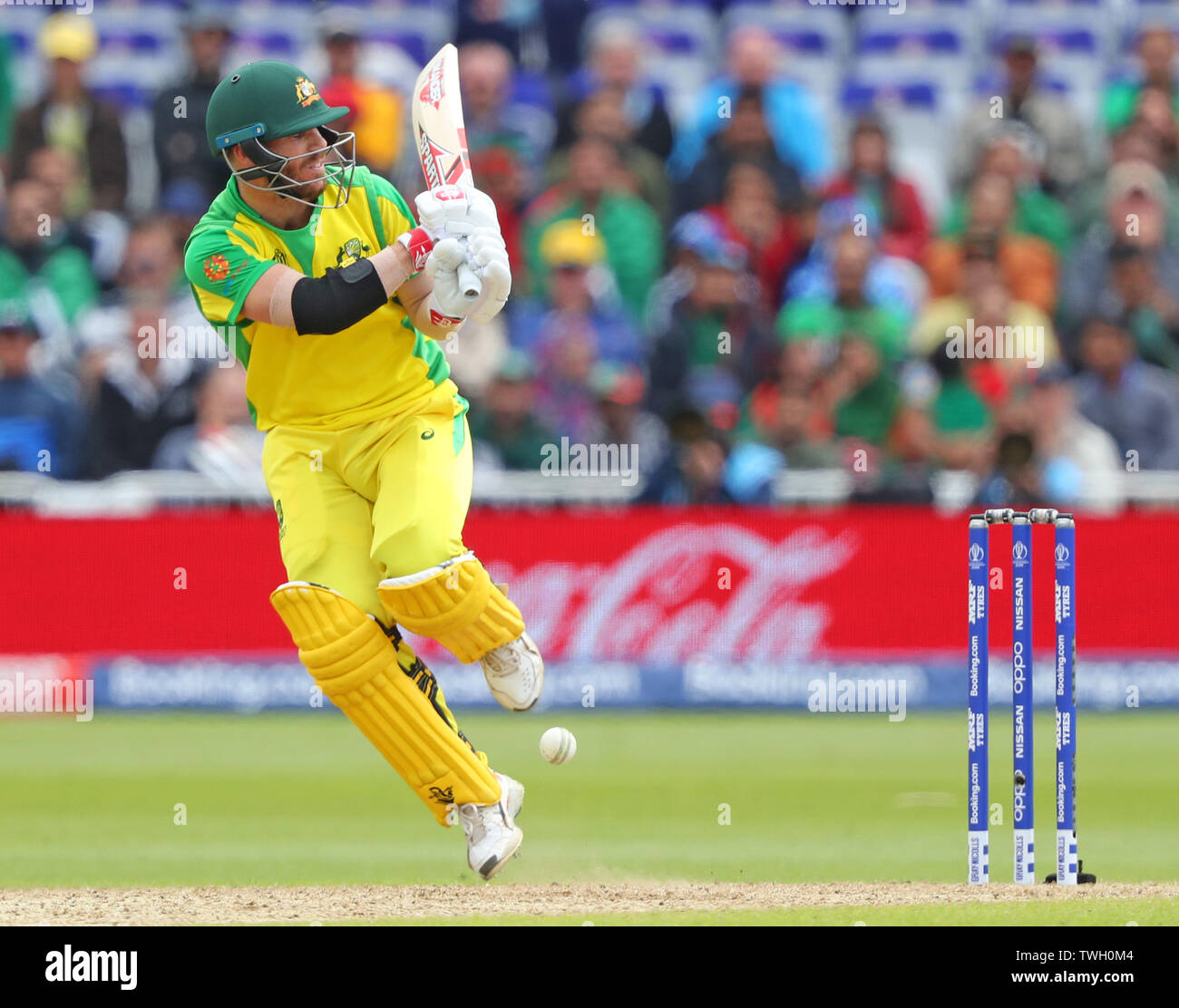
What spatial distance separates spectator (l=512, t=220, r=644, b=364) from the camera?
1260 centimetres

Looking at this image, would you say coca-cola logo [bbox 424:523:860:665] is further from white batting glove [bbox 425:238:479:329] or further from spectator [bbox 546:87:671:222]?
white batting glove [bbox 425:238:479:329]

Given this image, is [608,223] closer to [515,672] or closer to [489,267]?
[515,672]

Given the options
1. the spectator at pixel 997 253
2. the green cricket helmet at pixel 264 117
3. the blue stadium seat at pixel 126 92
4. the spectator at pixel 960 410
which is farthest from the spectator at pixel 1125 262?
the green cricket helmet at pixel 264 117

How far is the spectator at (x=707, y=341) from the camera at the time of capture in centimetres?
1246

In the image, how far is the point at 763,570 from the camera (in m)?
11.4

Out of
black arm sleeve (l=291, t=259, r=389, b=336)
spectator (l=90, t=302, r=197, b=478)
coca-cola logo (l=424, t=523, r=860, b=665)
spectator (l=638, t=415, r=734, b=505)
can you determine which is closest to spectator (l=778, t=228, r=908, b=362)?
spectator (l=638, t=415, r=734, b=505)

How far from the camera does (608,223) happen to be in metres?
13.2

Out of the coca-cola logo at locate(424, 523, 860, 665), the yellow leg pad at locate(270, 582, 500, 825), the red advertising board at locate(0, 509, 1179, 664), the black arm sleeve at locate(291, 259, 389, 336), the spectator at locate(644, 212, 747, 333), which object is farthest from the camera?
the spectator at locate(644, 212, 747, 333)

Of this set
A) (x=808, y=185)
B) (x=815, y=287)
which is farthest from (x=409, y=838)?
(x=808, y=185)

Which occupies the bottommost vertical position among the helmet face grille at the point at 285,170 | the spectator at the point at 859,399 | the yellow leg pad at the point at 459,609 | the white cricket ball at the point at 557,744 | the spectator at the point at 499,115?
the white cricket ball at the point at 557,744

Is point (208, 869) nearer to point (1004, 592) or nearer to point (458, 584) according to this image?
point (458, 584)

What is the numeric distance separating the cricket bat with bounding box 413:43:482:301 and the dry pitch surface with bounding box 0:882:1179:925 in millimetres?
2172

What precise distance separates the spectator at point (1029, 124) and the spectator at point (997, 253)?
469 millimetres

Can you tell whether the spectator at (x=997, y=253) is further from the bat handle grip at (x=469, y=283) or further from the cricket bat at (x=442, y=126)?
the bat handle grip at (x=469, y=283)
